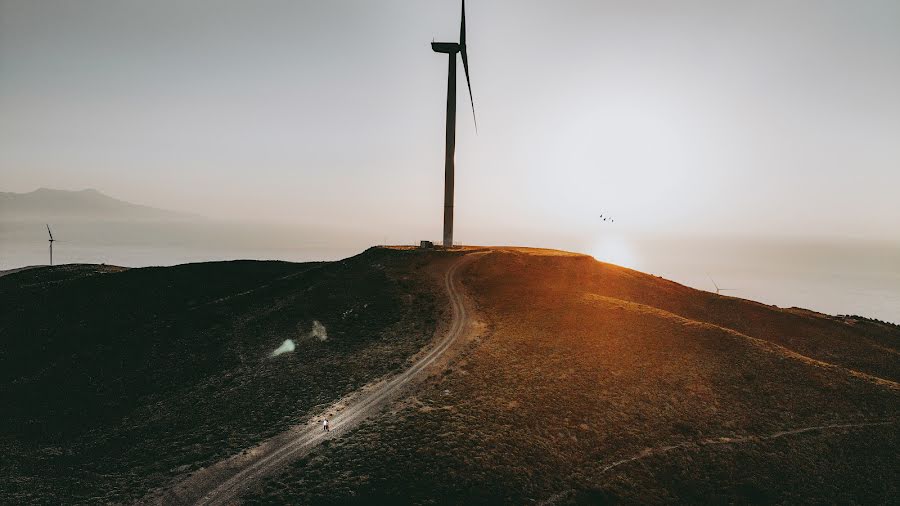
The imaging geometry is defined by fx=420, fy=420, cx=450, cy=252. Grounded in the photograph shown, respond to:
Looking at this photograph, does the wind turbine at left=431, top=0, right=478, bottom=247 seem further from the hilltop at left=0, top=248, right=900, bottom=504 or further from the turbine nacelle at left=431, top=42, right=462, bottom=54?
the hilltop at left=0, top=248, right=900, bottom=504

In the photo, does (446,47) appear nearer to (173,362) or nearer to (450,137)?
(450,137)

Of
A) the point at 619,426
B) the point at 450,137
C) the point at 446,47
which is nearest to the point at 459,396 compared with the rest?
the point at 619,426

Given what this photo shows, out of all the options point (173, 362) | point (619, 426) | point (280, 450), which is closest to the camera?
point (280, 450)

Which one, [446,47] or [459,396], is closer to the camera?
[459,396]

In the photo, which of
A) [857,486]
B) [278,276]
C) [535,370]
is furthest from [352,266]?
[857,486]

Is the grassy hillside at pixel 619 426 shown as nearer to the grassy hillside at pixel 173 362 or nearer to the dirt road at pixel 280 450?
the dirt road at pixel 280 450

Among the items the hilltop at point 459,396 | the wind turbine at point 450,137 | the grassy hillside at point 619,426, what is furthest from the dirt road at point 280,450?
the wind turbine at point 450,137
